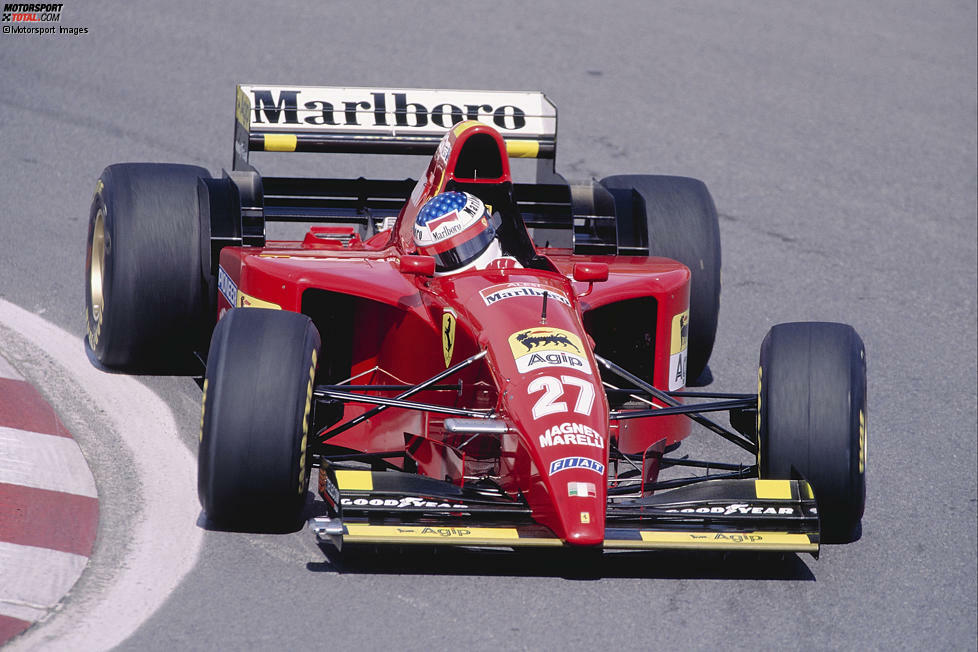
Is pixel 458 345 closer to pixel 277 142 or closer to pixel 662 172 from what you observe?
pixel 277 142

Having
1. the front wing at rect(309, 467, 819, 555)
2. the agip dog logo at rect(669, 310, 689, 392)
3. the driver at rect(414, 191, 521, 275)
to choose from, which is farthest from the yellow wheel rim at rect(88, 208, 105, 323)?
the agip dog logo at rect(669, 310, 689, 392)

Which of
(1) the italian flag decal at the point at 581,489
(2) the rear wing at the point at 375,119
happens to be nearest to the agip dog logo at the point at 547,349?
(1) the italian flag decal at the point at 581,489

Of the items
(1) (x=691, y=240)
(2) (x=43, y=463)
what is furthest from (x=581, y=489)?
(1) (x=691, y=240)

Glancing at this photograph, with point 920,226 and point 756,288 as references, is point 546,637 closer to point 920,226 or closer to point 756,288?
point 756,288

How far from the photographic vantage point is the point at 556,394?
600 cm

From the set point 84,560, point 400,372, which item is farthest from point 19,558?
point 400,372

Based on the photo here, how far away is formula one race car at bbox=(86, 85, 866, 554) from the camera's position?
19.2 feet

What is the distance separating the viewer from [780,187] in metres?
12.0

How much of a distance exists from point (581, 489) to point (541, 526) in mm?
209

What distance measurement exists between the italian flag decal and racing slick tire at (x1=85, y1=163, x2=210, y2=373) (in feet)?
9.02

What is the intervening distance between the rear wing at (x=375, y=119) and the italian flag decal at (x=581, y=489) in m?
3.44

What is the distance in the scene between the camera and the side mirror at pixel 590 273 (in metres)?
6.89

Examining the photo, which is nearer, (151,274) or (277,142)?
(151,274)

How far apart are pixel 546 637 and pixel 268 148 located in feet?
12.3
